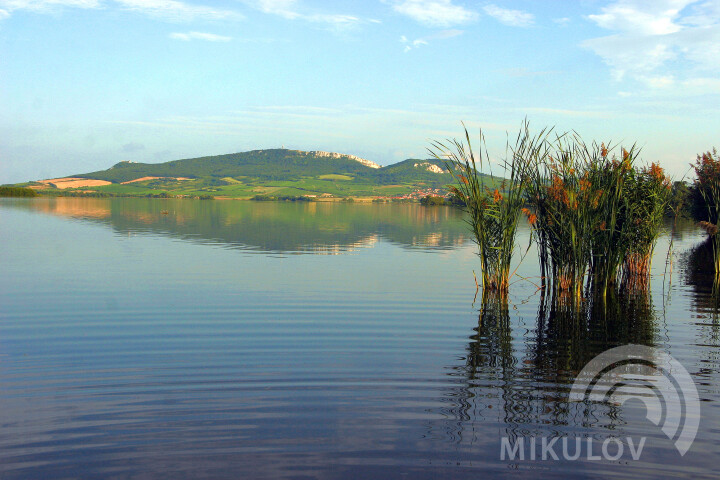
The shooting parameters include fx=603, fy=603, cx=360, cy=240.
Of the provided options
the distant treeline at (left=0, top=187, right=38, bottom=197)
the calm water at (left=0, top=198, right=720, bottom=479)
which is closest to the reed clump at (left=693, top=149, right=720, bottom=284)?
the calm water at (left=0, top=198, right=720, bottom=479)

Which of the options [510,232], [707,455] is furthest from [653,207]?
[707,455]

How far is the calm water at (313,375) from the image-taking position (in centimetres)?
646

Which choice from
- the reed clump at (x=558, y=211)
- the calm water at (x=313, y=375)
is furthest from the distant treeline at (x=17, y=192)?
the reed clump at (x=558, y=211)

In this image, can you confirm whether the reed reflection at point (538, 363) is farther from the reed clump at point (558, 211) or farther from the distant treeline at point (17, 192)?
Answer: the distant treeline at point (17, 192)

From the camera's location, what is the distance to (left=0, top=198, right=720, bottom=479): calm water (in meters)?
6.46

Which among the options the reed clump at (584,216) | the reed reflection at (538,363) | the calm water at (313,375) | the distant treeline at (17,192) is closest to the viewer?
the calm water at (313,375)

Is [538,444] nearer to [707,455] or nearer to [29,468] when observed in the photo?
[707,455]

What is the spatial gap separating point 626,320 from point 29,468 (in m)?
13.1

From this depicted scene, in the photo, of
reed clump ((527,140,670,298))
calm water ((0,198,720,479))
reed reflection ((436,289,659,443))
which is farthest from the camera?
reed clump ((527,140,670,298))

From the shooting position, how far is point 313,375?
9.54 meters

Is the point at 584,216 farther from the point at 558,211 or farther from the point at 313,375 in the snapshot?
the point at 313,375

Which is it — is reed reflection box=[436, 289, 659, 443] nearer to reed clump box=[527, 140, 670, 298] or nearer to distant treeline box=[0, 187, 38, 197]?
reed clump box=[527, 140, 670, 298]

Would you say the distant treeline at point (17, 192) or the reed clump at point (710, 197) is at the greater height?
the distant treeline at point (17, 192)

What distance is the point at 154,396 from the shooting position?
8422mm
